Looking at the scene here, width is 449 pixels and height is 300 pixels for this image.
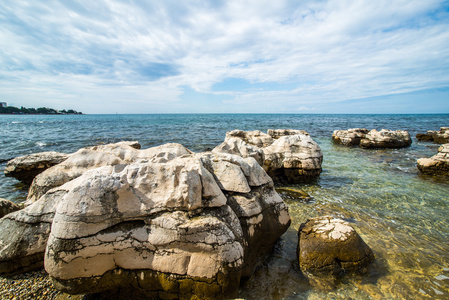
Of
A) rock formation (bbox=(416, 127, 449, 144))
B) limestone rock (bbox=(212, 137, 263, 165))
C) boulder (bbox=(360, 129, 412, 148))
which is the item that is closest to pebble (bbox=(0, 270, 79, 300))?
limestone rock (bbox=(212, 137, 263, 165))

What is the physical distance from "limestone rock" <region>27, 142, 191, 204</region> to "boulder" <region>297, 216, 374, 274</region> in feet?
10.8

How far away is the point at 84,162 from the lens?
5453mm

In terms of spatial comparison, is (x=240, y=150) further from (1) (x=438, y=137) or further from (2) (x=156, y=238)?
(1) (x=438, y=137)

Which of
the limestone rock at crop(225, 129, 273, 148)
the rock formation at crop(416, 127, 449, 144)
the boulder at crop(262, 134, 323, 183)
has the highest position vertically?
the limestone rock at crop(225, 129, 273, 148)

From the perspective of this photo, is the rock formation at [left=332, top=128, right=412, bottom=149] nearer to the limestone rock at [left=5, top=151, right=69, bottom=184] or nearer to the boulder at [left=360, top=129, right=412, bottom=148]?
the boulder at [left=360, top=129, right=412, bottom=148]

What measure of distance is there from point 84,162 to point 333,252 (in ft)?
19.6

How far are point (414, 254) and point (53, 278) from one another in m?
6.18

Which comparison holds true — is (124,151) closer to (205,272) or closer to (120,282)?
(120,282)

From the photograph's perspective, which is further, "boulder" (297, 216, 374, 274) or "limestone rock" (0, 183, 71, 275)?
"boulder" (297, 216, 374, 274)

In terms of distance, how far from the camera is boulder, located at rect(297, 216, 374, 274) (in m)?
3.63

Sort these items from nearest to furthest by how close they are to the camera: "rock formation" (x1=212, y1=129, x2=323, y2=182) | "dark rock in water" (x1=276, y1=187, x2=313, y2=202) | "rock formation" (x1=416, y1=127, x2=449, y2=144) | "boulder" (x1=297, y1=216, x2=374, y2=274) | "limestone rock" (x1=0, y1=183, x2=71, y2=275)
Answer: "limestone rock" (x1=0, y1=183, x2=71, y2=275), "boulder" (x1=297, y1=216, x2=374, y2=274), "dark rock in water" (x1=276, y1=187, x2=313, y2=202), "rock formation" (x1=212, y1=129, x2=323, y2=182), "rock formation" (x1=416, y1=127, x2=449, y2=144)

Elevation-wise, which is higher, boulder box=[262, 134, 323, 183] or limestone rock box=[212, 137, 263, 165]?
limestone rock box=[212, 137, 263, 165]

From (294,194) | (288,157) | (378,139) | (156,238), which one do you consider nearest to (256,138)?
(288,157)

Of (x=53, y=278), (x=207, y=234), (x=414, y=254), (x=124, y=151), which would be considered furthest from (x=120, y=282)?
(x=414, y=254)
